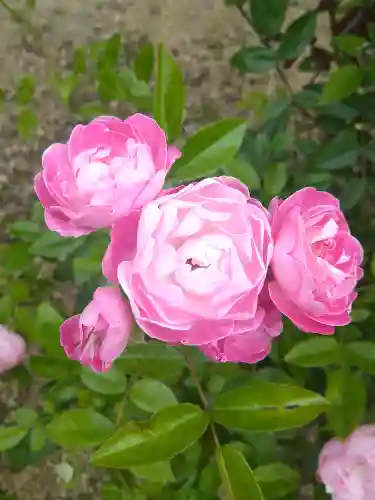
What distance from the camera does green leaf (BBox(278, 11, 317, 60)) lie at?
2.22 ft

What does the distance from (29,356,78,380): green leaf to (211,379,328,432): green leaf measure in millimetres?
172

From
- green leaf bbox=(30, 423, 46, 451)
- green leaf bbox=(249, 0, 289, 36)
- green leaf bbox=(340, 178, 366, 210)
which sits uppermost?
green leaf bbox=(249, 0, 289, 36)

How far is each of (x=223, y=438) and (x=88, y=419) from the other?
12cm

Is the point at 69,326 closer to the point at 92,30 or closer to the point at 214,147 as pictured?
the point at 214,147

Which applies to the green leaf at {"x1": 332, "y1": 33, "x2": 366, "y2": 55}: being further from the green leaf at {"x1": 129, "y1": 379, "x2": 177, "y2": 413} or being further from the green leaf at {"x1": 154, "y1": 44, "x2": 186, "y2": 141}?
the green leaf at {"x1": 129, "y1": 379, "x2": 177, "y2": 413}

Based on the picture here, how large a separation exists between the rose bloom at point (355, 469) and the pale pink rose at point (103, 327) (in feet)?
0.75

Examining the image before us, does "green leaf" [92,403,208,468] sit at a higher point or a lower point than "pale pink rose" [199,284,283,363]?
lower

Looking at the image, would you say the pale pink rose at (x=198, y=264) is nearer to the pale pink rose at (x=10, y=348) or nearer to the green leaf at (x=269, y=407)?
the green leaf at (x=269, y=407)

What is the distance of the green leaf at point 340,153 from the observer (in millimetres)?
639

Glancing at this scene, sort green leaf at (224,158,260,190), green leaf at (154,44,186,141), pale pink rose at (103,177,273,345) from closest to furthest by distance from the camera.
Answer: pale pink rose at (103,177,273,345), green leaf at (154,44,186,141), green leaf at (224,158,260,190)

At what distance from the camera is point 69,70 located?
1003mm

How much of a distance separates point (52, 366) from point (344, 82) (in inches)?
14.2

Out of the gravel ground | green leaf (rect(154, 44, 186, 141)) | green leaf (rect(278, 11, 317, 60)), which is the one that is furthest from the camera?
the gravel ground

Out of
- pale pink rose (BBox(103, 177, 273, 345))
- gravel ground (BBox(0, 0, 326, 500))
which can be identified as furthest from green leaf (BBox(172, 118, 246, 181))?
gravel ground (BBox(0, 0, 326, 500))
